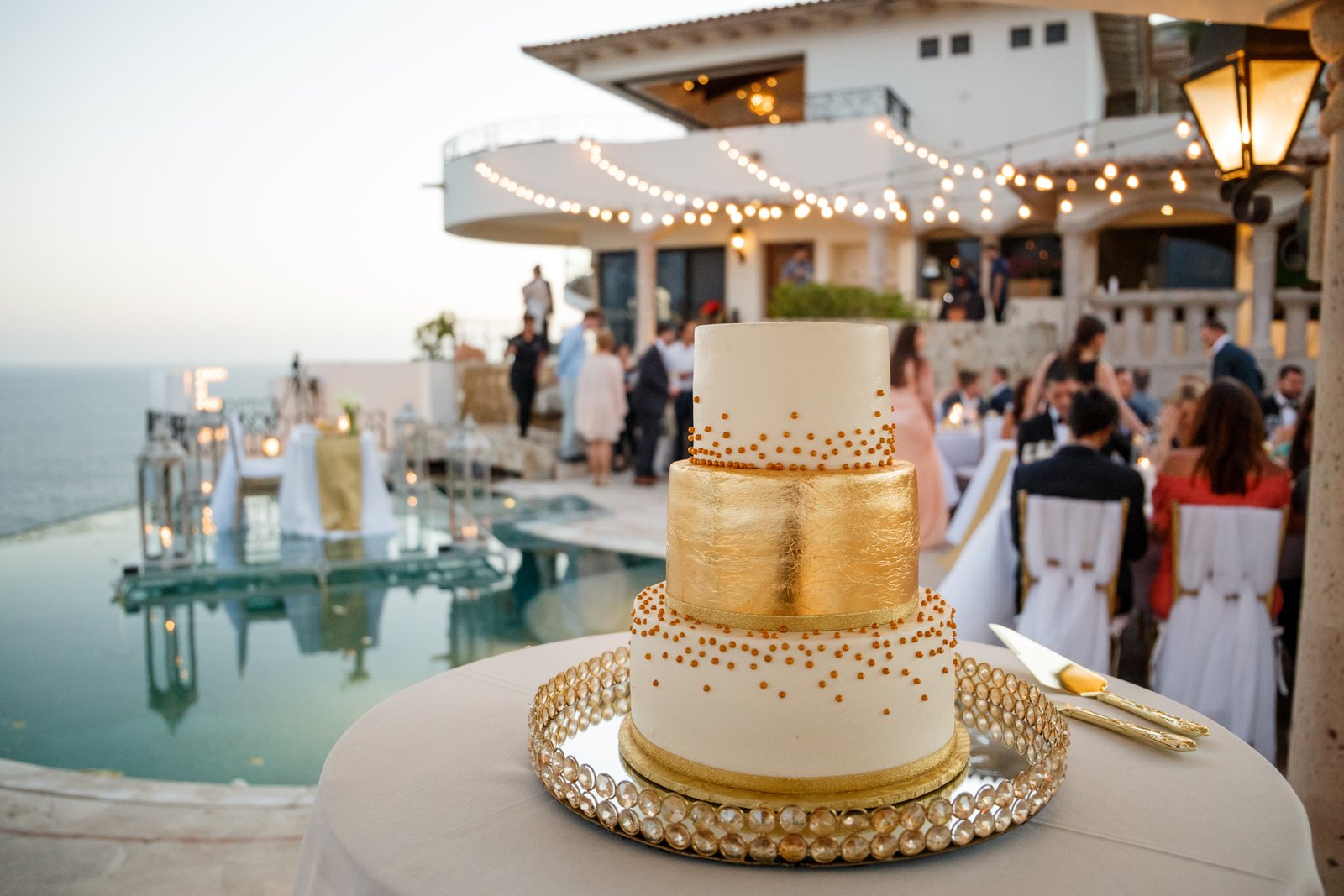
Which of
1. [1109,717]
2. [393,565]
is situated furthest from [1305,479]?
[393,565]

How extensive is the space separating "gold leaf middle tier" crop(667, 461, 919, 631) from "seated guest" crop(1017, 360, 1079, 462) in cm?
496

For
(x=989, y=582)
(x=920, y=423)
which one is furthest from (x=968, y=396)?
(x=989, y=582)

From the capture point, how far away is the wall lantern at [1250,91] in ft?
9.78

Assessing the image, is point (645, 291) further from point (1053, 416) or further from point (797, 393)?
point (797, 393)

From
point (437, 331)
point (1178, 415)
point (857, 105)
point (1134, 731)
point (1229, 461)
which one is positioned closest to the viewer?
point (1134, 731)

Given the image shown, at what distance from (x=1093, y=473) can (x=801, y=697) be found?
130 inches

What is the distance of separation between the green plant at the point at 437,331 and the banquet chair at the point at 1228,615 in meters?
18.0

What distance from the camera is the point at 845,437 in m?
1.32

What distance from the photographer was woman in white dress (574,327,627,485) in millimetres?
11602

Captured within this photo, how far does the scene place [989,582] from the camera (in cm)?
455

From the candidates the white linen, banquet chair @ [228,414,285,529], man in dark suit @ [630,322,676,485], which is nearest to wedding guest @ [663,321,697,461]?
man in dark suit @ [630,322,676,485]

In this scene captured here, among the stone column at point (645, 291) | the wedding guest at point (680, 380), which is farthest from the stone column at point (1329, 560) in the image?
the stone column at point (645, 291)

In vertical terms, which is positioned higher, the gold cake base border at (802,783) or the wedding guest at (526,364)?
the wedding guest at (526,364)

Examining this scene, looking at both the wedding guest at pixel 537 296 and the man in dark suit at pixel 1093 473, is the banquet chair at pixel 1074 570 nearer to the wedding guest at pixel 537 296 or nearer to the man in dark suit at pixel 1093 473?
the man in dark suit at pixel 1093 473
